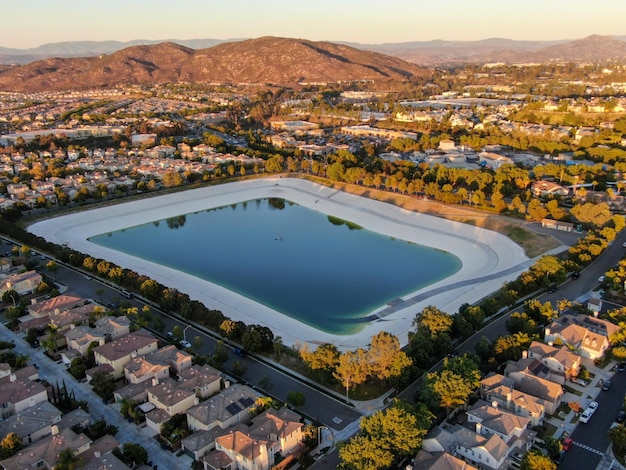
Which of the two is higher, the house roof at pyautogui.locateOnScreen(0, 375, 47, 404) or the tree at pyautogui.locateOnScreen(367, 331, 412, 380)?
the tree at pyautogui.locateOnScreen(367, 331, 412, 380)

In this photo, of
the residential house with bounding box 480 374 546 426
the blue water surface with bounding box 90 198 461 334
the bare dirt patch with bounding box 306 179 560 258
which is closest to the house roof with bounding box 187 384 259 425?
the blue water surface with bounding box 90 198 461 334

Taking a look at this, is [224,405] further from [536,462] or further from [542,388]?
[542,388]

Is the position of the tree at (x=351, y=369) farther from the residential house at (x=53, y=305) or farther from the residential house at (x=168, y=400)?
the residential house at (x=53, y=305)

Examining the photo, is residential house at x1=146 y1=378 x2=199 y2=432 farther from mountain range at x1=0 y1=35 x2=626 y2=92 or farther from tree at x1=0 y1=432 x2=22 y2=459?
mountain range at x1=0 y1=35 x2=626 y2=92

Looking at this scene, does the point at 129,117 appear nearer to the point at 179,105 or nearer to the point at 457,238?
the point at 179,105

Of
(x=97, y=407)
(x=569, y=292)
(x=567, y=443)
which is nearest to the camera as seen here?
(x=567, y=443)

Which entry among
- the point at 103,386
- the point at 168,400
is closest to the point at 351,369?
the point at 168,400
